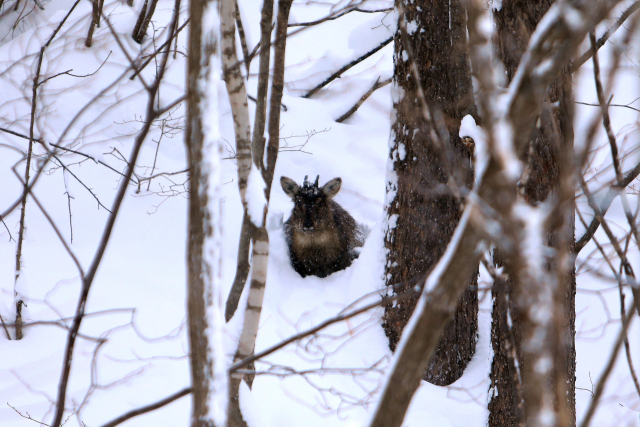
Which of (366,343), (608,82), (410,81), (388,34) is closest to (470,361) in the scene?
(366,343)

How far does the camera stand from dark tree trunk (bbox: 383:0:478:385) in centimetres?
392

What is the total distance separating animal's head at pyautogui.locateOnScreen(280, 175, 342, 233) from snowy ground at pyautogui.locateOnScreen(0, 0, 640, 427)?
19.4 inches

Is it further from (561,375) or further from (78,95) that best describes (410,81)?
(78,95)

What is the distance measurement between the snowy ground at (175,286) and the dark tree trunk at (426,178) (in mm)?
205

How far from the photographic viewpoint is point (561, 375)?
778mm

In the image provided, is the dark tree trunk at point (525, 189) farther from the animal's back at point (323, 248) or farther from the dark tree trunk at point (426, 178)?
the animal's back at point (323, 248)

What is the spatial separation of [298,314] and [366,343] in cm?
77

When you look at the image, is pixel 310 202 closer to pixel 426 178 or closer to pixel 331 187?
pixel 331 187

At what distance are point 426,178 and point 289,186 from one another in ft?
8.28

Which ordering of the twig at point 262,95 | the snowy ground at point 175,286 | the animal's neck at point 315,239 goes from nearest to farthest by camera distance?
the snowy ground at point 175,286 < the twig at point 262,95 < the animal's neck at point 315,239

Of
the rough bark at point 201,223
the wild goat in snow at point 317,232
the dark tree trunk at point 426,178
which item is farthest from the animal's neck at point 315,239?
the rough bark at point 201,223

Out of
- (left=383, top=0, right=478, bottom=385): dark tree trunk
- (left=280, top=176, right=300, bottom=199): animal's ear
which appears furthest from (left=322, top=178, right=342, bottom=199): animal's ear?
(left=383, top=0, right=478, bottom=385): dark tree trunk

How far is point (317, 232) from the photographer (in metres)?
6.53

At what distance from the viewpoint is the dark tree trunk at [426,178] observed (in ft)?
12.9
